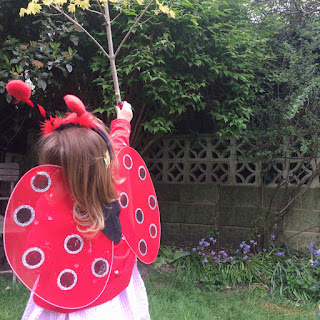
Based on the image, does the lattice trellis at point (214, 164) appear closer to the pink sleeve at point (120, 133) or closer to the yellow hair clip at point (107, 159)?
the pink sleeve at point (120, 133)

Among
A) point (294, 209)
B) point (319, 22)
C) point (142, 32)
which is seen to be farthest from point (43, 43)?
point (294, 209)

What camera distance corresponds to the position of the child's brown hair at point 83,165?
1333 millimetres

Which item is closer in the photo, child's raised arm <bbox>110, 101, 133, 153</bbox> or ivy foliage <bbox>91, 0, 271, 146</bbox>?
child's raised arm <bbox>110, 101, 133, 153</bbox>

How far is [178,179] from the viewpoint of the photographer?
16.6ft

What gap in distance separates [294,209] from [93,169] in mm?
3689

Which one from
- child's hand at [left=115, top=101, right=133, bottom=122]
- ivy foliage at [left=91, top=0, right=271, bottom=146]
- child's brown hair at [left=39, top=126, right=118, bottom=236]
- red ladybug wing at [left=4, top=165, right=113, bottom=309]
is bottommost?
red ladybug wing at [left=4, top=165, right=113, bottom=309]

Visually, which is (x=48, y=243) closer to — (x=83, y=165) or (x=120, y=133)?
(x=83, y=165)

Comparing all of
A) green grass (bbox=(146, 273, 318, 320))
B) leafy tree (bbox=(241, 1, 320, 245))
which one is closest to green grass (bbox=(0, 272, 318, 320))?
green grass (bbox=(146, 273, 318, 320))

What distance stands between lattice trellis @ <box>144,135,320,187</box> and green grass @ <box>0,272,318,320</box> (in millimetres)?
1527

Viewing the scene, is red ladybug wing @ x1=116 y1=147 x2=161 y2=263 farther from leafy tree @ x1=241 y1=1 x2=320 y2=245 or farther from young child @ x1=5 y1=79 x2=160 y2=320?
leafy tree @ x1=241 y1=1 x2=320 y2=245

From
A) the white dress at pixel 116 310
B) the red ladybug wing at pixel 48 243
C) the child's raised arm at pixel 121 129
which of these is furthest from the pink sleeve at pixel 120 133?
the white dress at pixel 116 310

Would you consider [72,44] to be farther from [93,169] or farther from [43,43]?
[93,169]

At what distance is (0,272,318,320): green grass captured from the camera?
3030mm

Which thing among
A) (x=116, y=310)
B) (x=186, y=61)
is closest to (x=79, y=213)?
(x=116, y=310)
